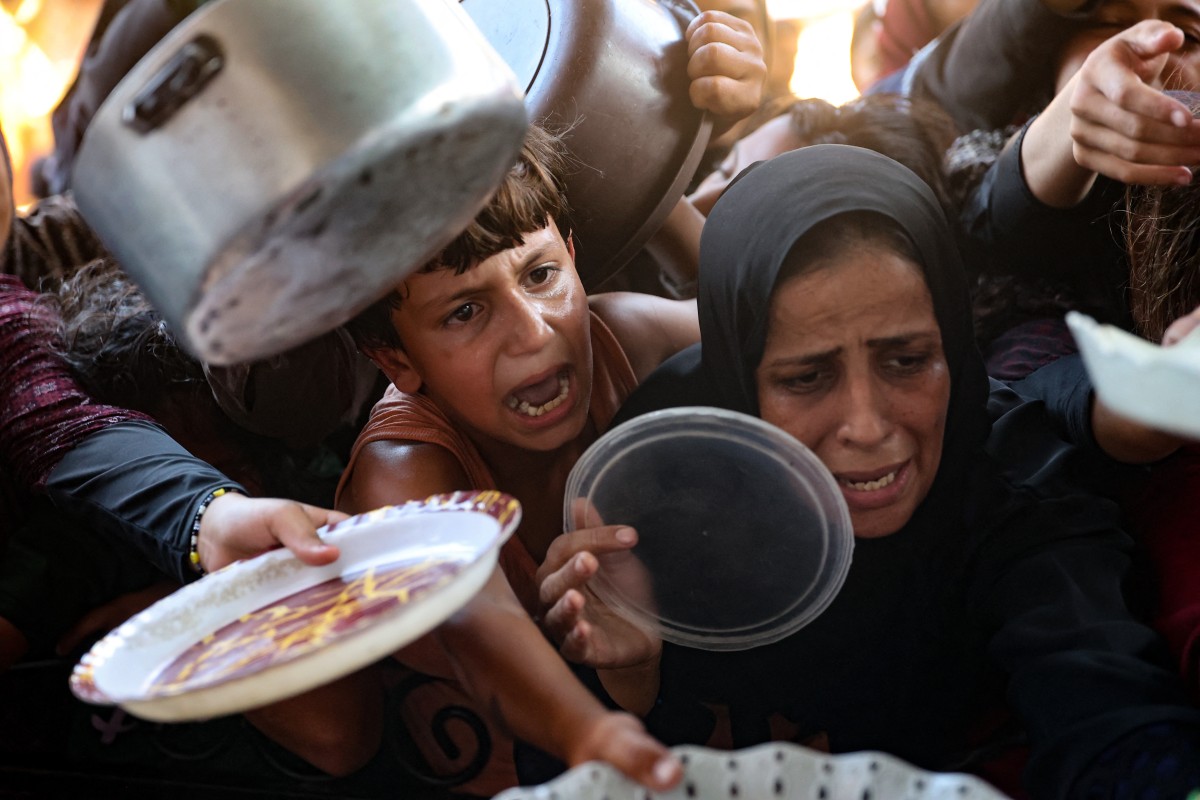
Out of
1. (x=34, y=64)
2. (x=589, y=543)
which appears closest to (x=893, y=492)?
(x=589, y=543)

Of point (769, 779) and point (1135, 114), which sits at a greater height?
point (1135, 114)

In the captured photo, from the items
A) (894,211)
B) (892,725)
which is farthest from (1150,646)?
(894,211)

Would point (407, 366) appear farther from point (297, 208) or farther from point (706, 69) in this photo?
point (706, 69)

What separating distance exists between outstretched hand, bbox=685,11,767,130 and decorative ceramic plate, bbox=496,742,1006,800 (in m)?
0.60

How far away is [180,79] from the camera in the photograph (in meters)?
0.64

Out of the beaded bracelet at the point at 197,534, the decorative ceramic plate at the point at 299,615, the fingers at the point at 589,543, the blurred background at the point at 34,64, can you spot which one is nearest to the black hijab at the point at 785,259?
the fingers at the point at 589,543

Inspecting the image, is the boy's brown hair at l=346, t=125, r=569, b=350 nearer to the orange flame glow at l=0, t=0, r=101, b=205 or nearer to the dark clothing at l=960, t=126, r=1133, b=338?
the dark clothing at l=960, t=126, r=1133, b=338

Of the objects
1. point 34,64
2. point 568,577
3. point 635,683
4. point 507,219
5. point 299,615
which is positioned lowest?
point 635,683

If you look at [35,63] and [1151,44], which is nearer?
[1151,44]

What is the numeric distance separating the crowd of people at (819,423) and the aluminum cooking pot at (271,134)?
21cm

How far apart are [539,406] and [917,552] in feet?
1.25

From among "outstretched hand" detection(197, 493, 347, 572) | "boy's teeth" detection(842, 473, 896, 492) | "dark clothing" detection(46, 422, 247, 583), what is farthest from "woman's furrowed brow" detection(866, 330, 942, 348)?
"dark clothing" detection(46, 422, 247, 583)

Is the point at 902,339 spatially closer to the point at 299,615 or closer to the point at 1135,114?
the point at 1135,114

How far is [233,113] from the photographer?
635mm
